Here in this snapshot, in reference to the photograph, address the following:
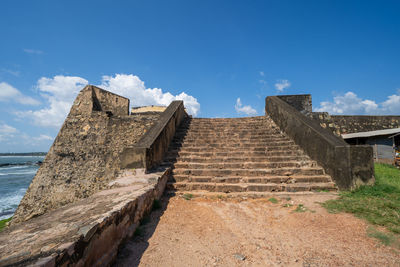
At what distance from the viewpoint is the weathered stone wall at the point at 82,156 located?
6.18 meters

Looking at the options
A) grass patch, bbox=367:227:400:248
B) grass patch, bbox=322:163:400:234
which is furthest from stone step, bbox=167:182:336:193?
grass patch, bbox=367:227:400:248

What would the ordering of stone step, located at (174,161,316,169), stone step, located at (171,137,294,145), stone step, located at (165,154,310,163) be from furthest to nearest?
stone step, located at (171,137,294,145)
stone step, located at (165,154,310,163)
stone step, located at (174,161,316,169)

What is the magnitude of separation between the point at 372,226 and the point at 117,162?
21.2 ft

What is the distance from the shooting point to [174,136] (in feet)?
23.2

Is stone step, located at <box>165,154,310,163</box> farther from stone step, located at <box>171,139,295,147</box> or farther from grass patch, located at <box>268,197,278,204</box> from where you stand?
grass patch, located at <box>268,197,278,204</box>

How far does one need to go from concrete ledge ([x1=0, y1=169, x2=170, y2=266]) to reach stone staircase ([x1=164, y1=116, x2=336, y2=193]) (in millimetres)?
1942

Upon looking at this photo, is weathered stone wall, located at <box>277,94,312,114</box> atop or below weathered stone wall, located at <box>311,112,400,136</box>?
atop

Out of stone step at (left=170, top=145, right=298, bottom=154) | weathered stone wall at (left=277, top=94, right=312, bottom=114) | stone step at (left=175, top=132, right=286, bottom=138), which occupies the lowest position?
stone step at (left=170, top=145, right=298, bottom=154)

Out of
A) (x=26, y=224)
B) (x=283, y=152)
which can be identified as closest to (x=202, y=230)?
(x=26, y=224)

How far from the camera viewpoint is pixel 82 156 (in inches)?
265

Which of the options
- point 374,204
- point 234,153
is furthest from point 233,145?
point 374,204

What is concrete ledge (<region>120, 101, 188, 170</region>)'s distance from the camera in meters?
4.41

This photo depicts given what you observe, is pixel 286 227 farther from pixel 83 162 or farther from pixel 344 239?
pixel 83 162

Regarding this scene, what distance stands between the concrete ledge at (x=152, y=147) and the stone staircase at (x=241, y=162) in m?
0.37
